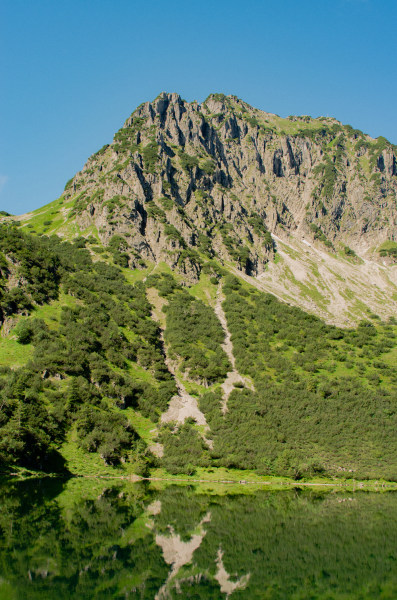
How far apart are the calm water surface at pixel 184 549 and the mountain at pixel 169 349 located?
18.2 metres

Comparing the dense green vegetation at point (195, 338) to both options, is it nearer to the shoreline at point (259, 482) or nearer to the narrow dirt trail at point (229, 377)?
the narrow dirt trail at point (229, 377)

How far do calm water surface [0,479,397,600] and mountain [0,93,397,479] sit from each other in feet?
59.9

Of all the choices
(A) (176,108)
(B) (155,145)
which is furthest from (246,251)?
Result: (A) (176,108)

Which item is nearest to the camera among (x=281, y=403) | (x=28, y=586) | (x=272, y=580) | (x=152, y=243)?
(x=28, y=586)

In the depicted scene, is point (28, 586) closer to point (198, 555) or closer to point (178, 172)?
point (198, 555)

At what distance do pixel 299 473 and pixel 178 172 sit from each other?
138 m

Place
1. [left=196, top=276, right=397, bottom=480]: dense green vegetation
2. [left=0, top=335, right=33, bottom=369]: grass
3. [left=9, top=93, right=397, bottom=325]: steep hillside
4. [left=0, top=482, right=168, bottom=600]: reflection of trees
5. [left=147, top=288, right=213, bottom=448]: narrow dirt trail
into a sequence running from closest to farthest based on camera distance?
[left=0, top=482, right=168, bottom=600]: reflection of trees
[left=196, top=276, right=397, bottom=480]: dense green vegetation
[left=0, top=335, right=33, bottom=369]: grass
[left=147, top=288, right=213, bottom=448]: narrow dirt trail
[left=9, top=93, right=397, bottom=325]: steep hillside

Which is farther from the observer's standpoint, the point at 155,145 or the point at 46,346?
the point at 155,145

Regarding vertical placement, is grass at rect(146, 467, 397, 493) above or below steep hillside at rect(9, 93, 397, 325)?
below

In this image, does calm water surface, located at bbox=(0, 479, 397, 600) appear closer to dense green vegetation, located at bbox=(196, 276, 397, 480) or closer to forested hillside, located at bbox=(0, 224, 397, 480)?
forested hillside, located at bbox=(0, 224, 397, 480)

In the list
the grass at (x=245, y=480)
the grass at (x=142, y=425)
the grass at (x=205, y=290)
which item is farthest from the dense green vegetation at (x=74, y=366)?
the grass at (x=205, y=290)

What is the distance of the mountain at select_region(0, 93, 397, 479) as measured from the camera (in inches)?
2261

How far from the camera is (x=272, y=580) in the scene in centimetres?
2108

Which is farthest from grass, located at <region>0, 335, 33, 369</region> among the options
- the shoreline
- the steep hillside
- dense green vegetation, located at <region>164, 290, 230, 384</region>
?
the steep hillside
